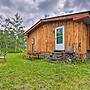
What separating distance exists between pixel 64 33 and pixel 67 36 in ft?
1.08

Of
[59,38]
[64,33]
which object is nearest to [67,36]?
[64,33]

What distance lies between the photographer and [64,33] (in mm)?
14484

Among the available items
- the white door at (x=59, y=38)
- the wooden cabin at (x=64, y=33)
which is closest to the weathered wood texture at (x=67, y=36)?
the wooden cabin at (x=64, y=33)

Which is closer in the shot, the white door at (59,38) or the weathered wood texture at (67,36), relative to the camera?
the weathered wood texture at (67,36)

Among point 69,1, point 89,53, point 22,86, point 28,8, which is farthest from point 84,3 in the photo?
point 22,86

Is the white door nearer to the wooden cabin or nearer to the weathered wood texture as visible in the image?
the wooden cabin

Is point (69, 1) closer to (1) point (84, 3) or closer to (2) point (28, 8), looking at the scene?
(1) point (84, 3)

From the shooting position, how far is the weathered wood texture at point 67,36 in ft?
45.1

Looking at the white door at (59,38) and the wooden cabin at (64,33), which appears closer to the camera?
the wooden cabin at (64,33)

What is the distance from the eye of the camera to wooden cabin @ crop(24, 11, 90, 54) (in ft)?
45.0

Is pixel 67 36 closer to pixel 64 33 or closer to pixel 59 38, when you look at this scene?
pixel 64 33

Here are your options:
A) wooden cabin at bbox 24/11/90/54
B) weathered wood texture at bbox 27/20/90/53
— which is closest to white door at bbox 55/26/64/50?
wooden cabin at bbox 24/11/90/54

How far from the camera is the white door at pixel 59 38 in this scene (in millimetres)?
14602

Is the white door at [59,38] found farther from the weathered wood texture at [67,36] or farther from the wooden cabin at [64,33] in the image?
the weathered wood texture at [67,36]
